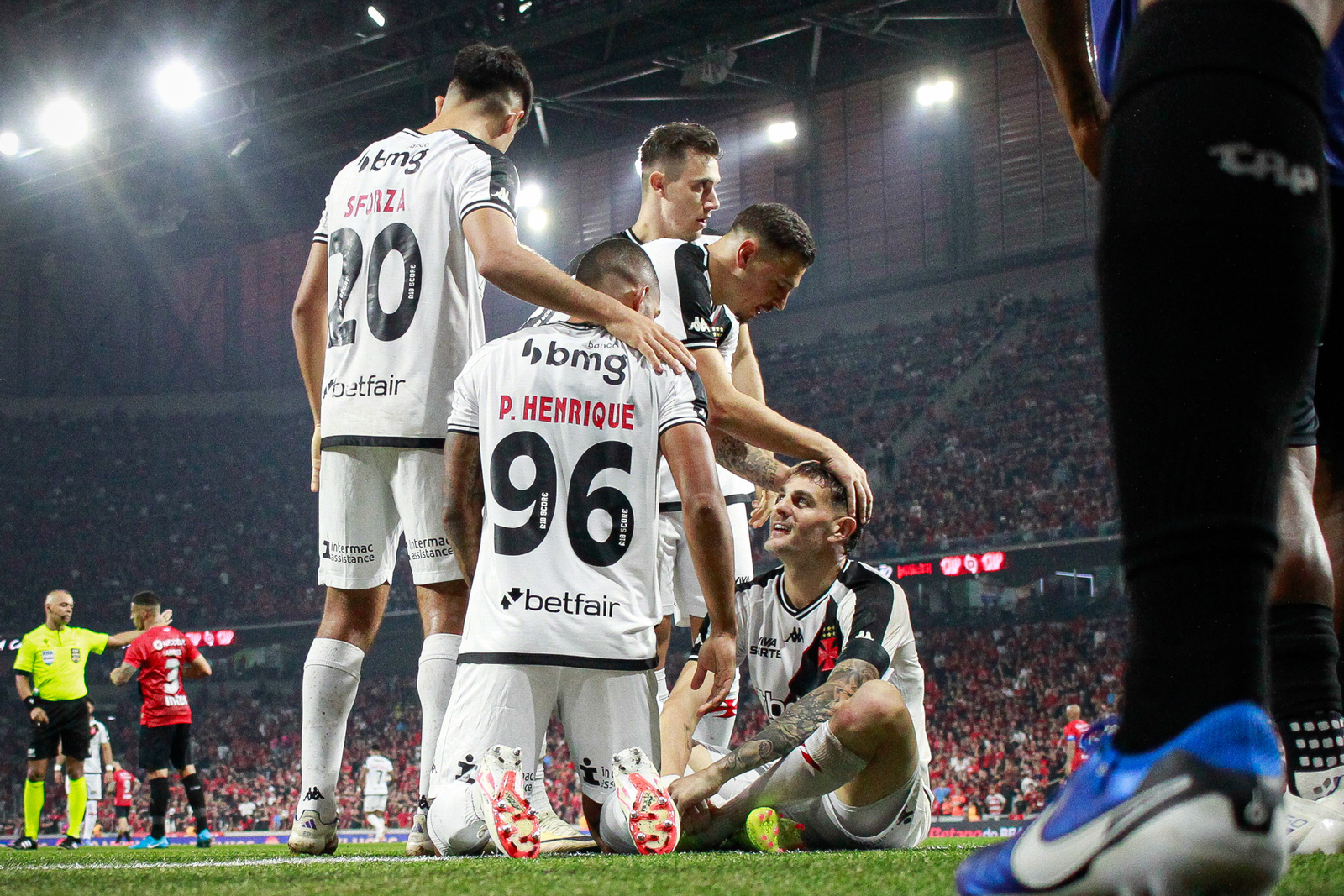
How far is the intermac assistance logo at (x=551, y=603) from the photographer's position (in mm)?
2801

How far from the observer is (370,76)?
2127 centimetres

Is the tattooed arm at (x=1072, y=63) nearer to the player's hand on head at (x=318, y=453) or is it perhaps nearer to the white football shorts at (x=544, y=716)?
the white football shorts at (x=544, y=716)

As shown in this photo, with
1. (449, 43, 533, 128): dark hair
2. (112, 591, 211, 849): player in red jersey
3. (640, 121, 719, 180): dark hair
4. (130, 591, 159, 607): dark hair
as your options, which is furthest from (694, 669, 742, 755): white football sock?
(130, 591, 159, 607): dark hair

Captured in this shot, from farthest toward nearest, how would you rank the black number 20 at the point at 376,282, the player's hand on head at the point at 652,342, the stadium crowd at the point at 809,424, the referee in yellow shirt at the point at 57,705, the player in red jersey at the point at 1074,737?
the stadium crowd at the point at 809,424 < the player in red jersey at the point at 1074,737 < the referee in yellow shirt at the point at 57,705 < the black number 20 at the point at 376,282 < the player's hand on head at the point at 652,342

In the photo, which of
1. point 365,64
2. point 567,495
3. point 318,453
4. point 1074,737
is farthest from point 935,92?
point 567,495

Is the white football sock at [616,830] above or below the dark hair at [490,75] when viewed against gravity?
below

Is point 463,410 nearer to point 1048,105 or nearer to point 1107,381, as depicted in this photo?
point 1107,381

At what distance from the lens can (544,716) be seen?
Answer: 9.35ft

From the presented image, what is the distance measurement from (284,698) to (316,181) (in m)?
11.8

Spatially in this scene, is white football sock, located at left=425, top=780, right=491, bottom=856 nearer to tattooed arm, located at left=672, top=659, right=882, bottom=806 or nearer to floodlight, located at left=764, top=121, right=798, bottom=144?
tattooed arm, located at left=672, top=659, right=882, bottom=806

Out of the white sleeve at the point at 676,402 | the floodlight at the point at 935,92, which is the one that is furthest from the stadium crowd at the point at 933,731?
the white sleeve at the point at 676,402

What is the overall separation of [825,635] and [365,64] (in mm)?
20890

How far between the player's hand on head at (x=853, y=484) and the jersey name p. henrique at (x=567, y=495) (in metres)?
0.70

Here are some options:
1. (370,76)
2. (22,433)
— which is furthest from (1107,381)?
(22,433)
